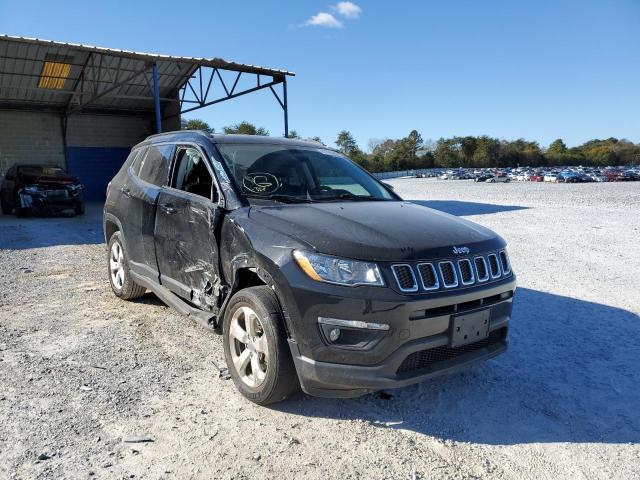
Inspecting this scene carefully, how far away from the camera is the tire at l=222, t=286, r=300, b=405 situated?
290cm

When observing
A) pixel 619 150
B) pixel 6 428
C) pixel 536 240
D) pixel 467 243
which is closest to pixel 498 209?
pixel 536 240

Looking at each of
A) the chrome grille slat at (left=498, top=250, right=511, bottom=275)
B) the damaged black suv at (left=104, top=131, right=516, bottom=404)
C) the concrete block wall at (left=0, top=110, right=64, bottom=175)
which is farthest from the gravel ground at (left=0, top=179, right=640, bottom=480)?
the concrete block wall at (left=0, top=110, right=64, bottom=175)

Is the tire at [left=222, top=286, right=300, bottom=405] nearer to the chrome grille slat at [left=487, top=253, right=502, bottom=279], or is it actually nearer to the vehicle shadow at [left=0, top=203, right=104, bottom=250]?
the chrome grille slat at [left=487, top=253, right=502, bottom=279]

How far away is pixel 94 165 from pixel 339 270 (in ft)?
72.5

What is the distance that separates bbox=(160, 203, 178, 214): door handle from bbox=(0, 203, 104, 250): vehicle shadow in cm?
617

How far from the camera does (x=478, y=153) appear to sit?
110 meters

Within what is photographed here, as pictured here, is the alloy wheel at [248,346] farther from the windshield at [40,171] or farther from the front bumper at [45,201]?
the windshield at [40,171]

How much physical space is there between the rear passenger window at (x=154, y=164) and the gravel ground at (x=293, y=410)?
1.40m

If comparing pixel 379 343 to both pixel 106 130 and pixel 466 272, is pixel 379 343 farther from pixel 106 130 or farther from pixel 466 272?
pixel 106 130

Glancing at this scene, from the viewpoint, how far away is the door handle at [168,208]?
13.3ft

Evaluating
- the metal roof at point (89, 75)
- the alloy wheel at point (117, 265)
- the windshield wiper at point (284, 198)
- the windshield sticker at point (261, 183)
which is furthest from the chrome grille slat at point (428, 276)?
the metal roof at point (89, 75)

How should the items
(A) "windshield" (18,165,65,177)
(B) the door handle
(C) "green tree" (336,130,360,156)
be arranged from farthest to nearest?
(C) "green tree" (336,130,360,156) < (A) "windshield" (18,165,65,177) < (B) the door handle

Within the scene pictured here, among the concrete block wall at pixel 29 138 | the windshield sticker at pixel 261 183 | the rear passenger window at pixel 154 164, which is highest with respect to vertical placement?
the concrete block wall at pixel 29 138

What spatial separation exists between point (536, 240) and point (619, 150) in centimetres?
13631
